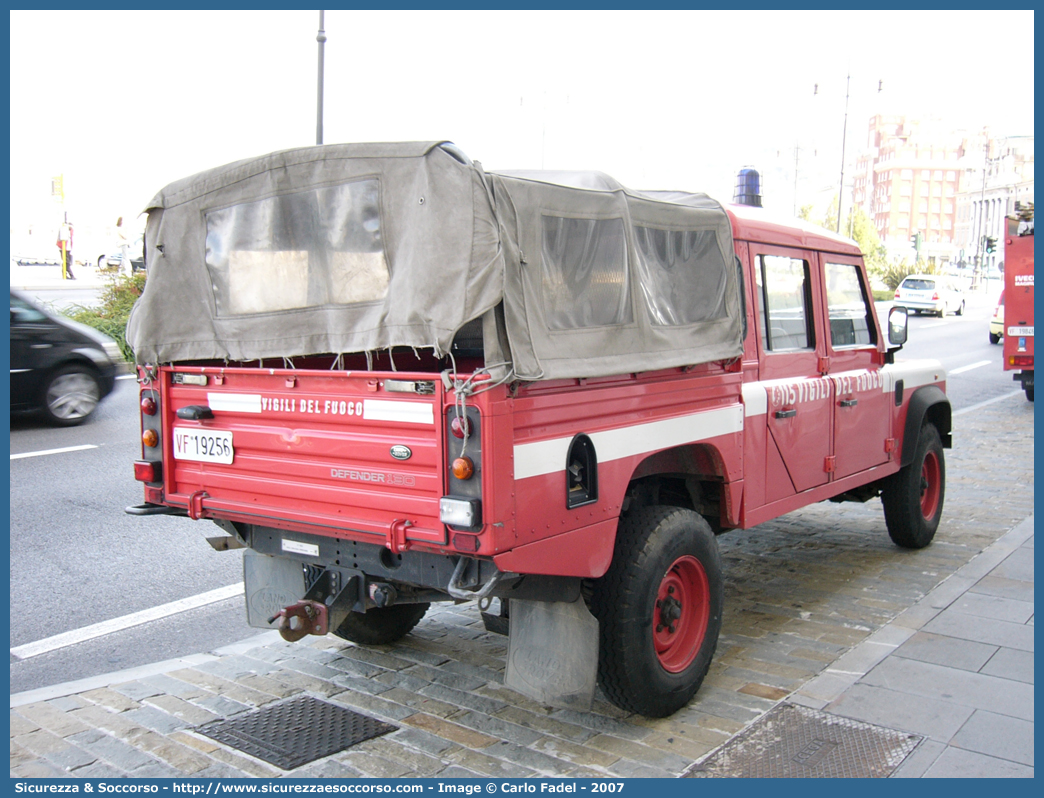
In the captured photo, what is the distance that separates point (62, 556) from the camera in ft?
20.3

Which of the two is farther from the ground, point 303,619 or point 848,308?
point 848,308

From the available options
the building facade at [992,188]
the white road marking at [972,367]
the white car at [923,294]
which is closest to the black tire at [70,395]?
the white road marking at [972,367]

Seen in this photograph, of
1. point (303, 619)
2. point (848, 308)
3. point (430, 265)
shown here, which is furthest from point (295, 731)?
point (848, 308)

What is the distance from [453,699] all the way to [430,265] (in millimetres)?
2100

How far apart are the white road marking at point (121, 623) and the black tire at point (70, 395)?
6.34 meters

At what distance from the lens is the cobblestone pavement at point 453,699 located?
3.59 meters

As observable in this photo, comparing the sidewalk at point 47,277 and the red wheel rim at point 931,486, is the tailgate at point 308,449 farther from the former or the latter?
the sidewalk at point 47,277

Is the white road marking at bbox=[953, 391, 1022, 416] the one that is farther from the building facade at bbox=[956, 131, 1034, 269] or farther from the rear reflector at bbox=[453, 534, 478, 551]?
the building facade at bbox=[956, 131, 1034, 269]

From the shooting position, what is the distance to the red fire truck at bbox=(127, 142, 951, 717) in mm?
3268

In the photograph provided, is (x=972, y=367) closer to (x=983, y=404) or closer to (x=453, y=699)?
(x=983, y=404)

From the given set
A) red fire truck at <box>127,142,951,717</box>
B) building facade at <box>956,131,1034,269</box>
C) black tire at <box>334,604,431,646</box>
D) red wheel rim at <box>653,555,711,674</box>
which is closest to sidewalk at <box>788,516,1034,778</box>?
red wheel rim at <box>653,555,711,674</box>

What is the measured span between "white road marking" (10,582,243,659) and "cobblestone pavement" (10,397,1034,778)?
652mm

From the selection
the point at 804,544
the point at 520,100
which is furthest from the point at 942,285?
the point at 804,544

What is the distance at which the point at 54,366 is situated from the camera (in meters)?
10.9
